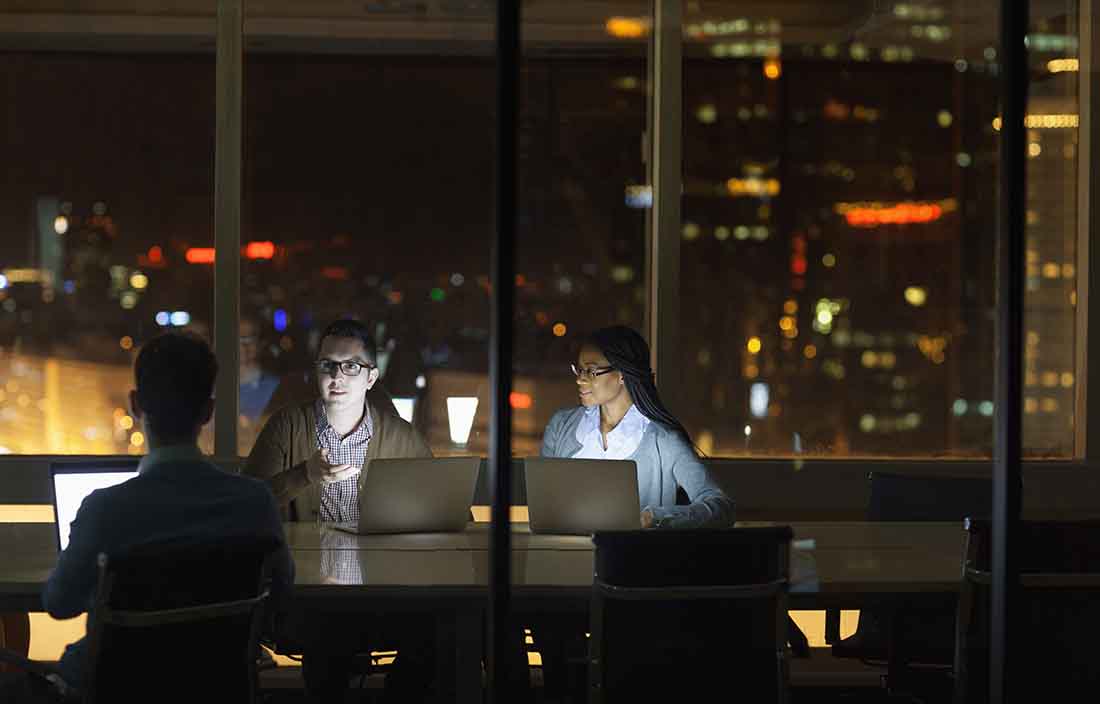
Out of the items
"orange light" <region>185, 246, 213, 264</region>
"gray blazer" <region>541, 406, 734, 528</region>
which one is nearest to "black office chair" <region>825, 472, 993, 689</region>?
"gray blazer" <region>541, 406, 734, 528</region>

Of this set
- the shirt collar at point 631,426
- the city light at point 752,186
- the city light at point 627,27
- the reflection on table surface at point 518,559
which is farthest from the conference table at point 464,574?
the city light at point 627,27

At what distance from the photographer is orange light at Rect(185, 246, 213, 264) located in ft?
21.1

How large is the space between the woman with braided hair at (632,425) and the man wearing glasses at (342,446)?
0.57m

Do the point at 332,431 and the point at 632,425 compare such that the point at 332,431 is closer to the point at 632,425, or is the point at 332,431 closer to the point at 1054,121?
the point at 632,425

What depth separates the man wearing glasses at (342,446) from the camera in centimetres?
386

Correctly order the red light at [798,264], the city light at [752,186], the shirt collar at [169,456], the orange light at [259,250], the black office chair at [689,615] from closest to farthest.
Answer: the shirt collar at [169,456], the black office chair at [689,615], the orange light at [259,250], the city light at [752,186], the red light at [798,264]

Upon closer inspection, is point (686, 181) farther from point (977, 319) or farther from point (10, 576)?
point (10, 576)

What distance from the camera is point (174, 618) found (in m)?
2.54

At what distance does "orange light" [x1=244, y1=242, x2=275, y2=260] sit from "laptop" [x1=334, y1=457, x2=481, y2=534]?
279cm

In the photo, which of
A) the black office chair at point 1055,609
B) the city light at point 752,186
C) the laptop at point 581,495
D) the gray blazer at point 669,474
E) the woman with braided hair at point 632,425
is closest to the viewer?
the black office chair at point 1055,609

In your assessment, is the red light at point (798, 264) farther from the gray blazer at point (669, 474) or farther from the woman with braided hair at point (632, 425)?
the gray blazer at point (669, 474)

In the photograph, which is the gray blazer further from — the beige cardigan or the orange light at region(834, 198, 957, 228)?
the orange light at region(834, 198, 957, 228)

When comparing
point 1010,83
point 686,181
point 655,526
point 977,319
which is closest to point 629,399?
point 655,526

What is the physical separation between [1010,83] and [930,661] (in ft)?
5.77
